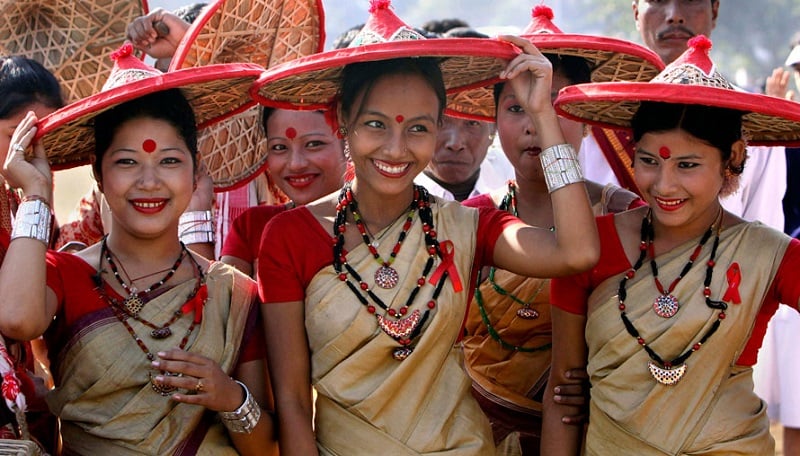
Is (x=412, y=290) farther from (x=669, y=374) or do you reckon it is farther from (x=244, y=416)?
(x=669, y=374)

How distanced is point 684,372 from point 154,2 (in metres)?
25.2

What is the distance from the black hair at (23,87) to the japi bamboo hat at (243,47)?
1.54 feet

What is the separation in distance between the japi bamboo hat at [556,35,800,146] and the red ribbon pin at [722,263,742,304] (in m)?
0.52

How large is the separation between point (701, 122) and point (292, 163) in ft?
5.86

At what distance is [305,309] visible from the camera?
3678 mm

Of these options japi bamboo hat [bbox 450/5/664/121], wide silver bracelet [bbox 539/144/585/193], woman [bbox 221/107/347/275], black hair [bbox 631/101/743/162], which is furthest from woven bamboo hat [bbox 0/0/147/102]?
black hair [bbox 631/101/743/162]

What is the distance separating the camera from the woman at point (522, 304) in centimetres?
421

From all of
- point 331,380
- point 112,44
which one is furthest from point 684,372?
point 112,44

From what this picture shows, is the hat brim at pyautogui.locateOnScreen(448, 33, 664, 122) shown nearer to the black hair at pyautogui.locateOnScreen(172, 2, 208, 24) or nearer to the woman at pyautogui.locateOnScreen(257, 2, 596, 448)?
the woman at pyautogui.locateOnScreen(257, 2, 596, 448)

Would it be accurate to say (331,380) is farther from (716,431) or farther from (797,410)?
(797,410)

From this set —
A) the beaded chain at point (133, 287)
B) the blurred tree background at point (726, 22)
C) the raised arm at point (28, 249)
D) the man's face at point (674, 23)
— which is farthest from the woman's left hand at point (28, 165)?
the blurred tree background at point (726, 22)

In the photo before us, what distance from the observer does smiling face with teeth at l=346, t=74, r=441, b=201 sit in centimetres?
372

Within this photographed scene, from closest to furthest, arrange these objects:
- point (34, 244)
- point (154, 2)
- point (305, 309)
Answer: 1. point (34, 244)
2. point (305, 309)
3. point (154, 2)

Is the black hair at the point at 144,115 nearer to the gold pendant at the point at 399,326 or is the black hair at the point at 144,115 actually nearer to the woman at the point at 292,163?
the woman at the point at 292,163
